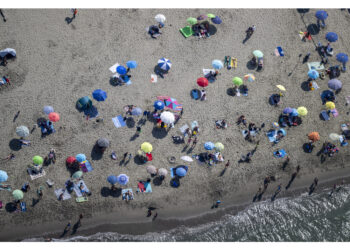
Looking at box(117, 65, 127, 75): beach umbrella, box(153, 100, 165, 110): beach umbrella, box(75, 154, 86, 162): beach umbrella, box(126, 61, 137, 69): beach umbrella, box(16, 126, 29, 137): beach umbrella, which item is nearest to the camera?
box(16, 126, 29, 137): beach umbrella

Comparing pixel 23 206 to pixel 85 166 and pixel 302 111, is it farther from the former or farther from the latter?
pixel 302 111

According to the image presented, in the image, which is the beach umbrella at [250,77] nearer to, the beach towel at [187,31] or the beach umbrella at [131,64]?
the beach towel at [187,31]

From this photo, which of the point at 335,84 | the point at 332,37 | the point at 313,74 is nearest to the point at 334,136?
the point at 335,84

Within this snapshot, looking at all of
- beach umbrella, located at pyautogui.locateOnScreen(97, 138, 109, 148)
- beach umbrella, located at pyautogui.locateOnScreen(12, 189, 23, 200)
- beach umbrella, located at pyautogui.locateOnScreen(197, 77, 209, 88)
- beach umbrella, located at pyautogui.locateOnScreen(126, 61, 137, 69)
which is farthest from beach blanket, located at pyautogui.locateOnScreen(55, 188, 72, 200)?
beach umbrella, located at pyautogui.locateOnScreen(197, 77, 209, 88)

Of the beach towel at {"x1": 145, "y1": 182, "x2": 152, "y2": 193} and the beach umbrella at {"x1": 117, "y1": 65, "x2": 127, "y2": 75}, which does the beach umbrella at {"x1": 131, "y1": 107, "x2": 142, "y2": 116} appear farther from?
the beach towel at {"x1": 145, "y1": 182, "x2": 152, "y2": 193}

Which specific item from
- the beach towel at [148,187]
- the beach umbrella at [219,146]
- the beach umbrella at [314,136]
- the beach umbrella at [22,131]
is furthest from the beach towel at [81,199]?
the beach umbrella at [314,136]

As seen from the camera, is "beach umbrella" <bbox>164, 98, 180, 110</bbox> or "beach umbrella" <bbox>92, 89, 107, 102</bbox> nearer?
"beach umbrella" <bbox>92, 89, 107, 102</bbox>
